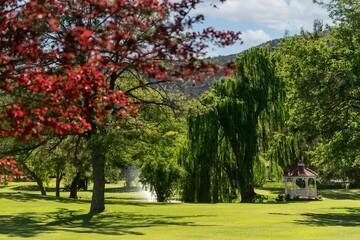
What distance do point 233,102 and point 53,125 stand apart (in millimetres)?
32541

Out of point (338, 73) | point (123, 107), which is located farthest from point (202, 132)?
point (123, 107)

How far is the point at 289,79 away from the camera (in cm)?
2819

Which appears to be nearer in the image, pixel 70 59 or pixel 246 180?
pixel 70 59

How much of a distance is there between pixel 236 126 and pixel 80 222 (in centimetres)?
1740

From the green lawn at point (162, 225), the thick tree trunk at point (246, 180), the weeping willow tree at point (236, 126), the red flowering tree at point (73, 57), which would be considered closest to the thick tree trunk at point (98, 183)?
the green lawn at point (162, 225)

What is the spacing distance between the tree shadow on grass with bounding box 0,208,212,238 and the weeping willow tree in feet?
37.8

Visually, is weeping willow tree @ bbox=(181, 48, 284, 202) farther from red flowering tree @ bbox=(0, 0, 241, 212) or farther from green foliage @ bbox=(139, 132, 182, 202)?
red flowering tree @ bbox=(0, 0, 241, 212)

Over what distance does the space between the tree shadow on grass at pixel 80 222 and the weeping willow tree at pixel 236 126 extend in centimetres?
1151

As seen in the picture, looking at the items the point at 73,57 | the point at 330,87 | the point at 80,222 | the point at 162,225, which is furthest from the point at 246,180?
the point at 73,57

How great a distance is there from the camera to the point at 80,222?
916 inches

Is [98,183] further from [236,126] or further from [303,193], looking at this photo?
[303,193]

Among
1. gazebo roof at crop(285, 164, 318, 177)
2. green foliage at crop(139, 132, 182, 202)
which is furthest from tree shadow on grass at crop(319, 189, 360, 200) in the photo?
green foliage at crop(139, 132, 182, 202)

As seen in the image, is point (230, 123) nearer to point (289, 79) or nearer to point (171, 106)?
point (289, 79)

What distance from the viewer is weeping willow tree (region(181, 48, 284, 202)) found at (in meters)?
38.0
